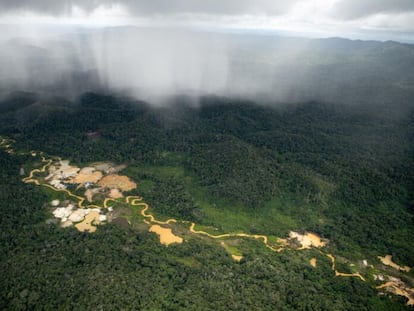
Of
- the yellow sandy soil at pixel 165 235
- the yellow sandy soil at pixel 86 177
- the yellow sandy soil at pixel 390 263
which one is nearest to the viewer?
the yellow sandy soil at pixel 390 263

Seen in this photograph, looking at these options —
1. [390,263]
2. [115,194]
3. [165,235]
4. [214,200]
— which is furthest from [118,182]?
[390,263]

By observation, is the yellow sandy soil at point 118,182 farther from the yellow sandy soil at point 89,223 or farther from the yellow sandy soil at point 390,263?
the yellow sandy soil at point 390,263

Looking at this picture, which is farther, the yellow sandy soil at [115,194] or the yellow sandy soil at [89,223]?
the yellow sandy soil at [115,194]

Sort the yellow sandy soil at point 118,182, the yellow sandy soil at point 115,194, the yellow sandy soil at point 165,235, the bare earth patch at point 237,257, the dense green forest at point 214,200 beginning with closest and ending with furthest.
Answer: the dense green forest at point 214,200
the bare earth patch at point 237,257
the yellow sandy soil at point 165,235
the yellow sandy soil at point 115,194
the yellow sandy soil at point 118,182

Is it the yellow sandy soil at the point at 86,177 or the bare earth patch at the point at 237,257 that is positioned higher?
→ the yellow sandy soil at the point at 86,177

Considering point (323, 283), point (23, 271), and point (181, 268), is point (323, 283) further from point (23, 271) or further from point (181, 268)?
point (23, 271)

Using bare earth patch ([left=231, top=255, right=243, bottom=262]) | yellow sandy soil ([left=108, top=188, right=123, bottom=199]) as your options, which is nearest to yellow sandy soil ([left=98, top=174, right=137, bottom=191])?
yellow sandy soil ([left=108, top=188, right=123, bottom=199])

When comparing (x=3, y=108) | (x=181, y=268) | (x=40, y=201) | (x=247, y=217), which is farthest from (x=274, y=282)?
(x=3, y=108)

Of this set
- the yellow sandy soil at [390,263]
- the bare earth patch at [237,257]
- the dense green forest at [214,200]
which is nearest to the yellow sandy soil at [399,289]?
the dense green forest at [214,200]

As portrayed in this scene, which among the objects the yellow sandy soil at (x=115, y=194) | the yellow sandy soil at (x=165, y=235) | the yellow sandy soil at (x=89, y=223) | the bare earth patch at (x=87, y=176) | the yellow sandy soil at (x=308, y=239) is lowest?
the yellow sandy soil at (x=165, y=235)
